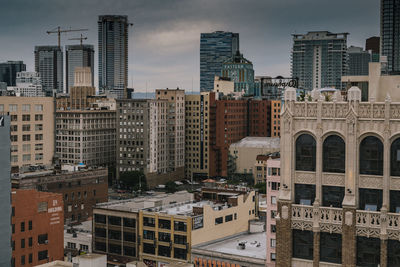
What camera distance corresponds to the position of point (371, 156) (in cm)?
3959

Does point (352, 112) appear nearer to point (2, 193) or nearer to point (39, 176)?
point (2, 193)

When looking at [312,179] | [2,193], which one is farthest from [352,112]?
[2,193]

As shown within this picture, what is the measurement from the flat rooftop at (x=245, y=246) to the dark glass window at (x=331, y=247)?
40.8 metres

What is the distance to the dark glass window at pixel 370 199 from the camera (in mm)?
39344

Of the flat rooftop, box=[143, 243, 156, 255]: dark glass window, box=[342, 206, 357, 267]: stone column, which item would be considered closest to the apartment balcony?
box=[342, 206, 357, 267]: stone column

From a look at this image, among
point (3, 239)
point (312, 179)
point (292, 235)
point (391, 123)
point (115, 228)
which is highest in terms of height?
point (391, 123)

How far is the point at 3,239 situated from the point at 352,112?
3470 centimetres

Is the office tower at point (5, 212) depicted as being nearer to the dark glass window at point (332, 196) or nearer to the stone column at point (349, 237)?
the dark glass window at point (332, 196)

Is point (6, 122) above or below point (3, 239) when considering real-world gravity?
above

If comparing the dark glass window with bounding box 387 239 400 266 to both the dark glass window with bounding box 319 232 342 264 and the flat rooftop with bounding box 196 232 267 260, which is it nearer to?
the dark glass window with bounding box 319 232 342 264

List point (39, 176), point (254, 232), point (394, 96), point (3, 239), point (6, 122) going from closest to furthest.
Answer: point (394, 96) → point (3, 239) → point (6, 122) → point (254, 232) → point (39, 176)

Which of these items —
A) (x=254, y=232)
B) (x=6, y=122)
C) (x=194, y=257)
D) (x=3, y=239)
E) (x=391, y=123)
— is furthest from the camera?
(x=254, y=232)

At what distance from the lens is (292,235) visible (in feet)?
135

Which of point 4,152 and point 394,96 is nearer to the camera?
point 394,96
